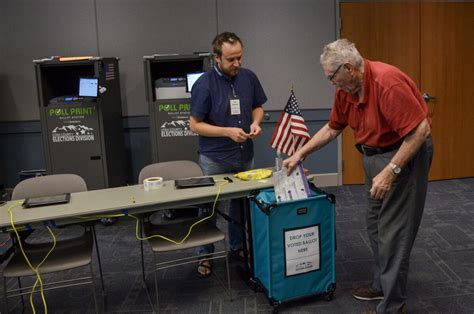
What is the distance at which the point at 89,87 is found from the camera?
417 centimetres

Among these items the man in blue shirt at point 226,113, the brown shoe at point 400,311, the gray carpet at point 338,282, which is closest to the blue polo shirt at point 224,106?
the man in blue shirt at point 226,113

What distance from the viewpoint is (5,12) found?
4.76m

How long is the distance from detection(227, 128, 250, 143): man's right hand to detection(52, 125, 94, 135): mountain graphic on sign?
1886 mm

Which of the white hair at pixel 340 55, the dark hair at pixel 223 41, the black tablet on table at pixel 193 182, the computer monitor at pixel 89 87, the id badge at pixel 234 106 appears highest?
the dark hair at pixel 223 41

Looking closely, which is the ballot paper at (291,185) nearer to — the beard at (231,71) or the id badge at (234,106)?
the id badge at (234,106)

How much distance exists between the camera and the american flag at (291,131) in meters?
2.86

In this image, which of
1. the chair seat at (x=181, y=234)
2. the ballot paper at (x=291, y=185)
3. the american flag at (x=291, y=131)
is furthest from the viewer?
the american flag at (x=291, y=131)

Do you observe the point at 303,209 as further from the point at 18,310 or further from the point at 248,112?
the point at 18,310

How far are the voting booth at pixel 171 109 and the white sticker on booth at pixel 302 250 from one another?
6.30ft

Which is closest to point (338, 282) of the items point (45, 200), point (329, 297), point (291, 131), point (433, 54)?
point (329, 297)

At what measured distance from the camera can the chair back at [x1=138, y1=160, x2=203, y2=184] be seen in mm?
3115

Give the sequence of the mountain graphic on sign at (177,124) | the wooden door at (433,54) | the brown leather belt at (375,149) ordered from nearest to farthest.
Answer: the brown leather belt at (375,149)
the mountain graphic on sign at (177,124)
the wooden door at (433,54)

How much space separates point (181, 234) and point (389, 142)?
1333mm

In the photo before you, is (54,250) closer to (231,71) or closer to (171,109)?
(231,71)
